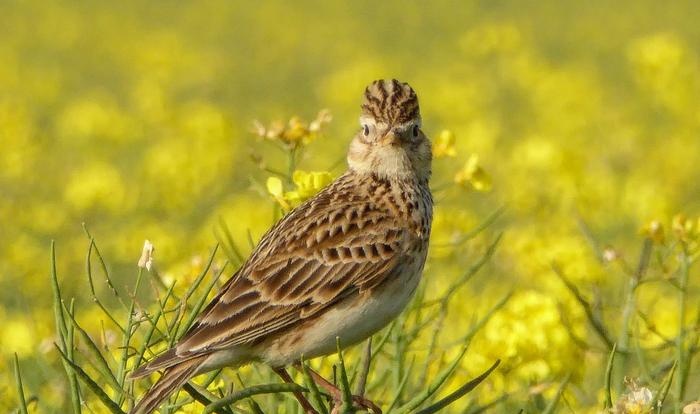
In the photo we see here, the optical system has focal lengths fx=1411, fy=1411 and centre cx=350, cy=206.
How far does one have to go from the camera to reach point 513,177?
11.3 m

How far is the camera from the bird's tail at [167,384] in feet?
13.2

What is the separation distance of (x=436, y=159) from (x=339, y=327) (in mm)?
1786

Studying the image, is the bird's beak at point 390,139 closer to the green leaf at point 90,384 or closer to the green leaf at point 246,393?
the green leaf at point 246,393

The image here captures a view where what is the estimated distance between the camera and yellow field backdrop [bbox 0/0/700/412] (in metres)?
5.89

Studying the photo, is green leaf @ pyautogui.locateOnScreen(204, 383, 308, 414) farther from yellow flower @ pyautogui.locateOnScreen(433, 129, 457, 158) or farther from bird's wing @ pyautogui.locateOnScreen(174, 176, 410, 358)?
yellow flower @ pyautogui.locateOnScreen(433, 129, 457, 158)

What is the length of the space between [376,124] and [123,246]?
461 centimetres

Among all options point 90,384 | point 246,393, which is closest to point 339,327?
point 246,393

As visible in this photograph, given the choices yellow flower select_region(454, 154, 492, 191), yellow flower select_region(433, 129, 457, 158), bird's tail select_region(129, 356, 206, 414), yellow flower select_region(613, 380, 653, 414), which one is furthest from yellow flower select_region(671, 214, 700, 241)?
bird's tail select_region(129, 356, 206, 414)

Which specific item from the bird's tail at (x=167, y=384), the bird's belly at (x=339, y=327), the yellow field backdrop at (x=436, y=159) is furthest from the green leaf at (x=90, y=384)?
the yellow field backdrop at (x=436, y=159)

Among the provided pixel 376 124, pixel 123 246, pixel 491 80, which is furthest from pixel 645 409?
pixel 491 80

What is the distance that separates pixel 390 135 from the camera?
16.9 ft

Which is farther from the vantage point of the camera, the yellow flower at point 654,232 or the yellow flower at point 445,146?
the yellow flower at point 445,146

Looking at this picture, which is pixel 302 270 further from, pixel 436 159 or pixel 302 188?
pixel 436 159

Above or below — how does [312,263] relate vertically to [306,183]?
below
